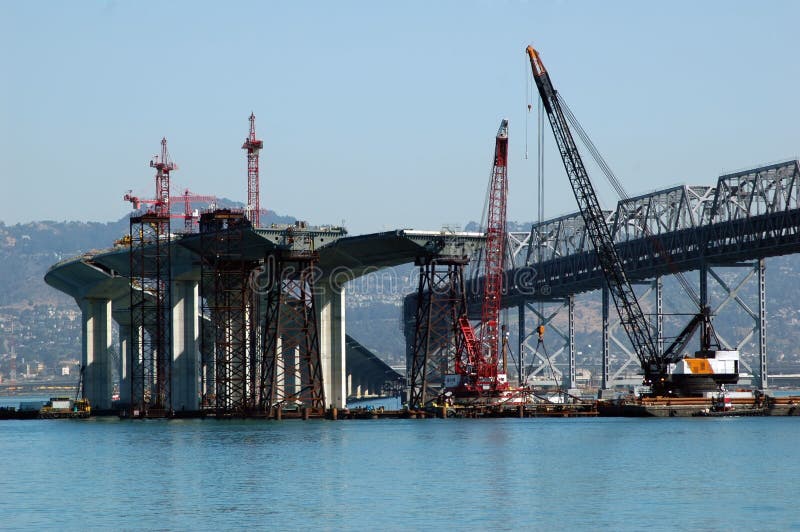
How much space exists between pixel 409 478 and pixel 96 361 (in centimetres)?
9710

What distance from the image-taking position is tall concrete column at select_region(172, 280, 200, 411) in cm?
14725

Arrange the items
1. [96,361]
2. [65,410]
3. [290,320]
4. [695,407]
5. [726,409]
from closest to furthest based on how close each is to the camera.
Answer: [726,409] < [695,407] < [290,320] < [65,410] < [96,361]

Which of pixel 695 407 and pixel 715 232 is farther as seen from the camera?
pixel 715 232

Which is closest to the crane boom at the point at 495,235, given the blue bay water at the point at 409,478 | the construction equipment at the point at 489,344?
the construction equipment at the point at 489,344

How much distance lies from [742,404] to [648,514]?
260 ft

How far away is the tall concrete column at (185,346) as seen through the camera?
147 metres

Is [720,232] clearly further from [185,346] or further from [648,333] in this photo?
[185,346]

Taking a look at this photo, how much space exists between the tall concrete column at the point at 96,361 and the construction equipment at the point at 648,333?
174 ft

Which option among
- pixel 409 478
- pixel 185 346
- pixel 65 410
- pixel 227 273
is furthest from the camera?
pixel 65 410

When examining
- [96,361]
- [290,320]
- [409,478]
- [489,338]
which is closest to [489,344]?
[489,338]

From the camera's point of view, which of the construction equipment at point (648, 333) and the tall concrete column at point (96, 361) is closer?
the construction equipment at point (648, 333)

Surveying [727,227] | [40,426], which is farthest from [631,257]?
[40,426]

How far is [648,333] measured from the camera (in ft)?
488

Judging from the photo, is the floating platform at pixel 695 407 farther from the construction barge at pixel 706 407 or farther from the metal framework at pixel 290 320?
the metal framework at pixel 290 320
